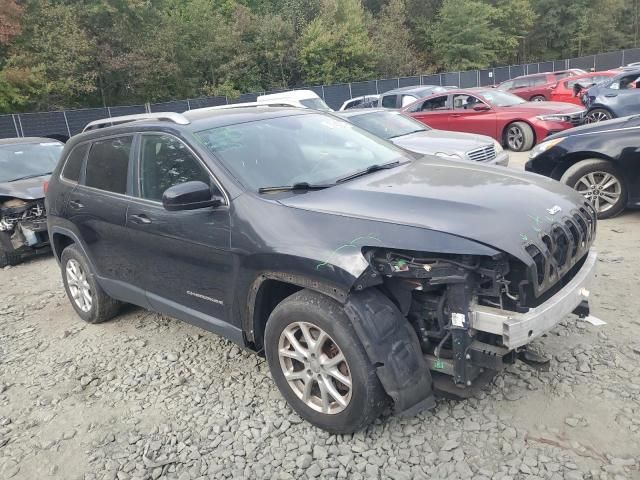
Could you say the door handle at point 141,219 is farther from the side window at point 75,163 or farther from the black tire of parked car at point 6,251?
the black tire of parked car at point 6,251

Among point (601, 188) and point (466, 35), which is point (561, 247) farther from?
point (466, 35)

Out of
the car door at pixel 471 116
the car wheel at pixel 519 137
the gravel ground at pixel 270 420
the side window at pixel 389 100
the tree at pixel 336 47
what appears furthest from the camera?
the tree at pixel 336 47

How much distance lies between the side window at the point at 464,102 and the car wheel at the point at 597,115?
240 centimetres

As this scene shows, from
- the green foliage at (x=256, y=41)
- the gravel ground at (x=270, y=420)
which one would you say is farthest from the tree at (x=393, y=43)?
the gravel ground at (x=270, y=420)

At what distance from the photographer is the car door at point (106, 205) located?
420cm

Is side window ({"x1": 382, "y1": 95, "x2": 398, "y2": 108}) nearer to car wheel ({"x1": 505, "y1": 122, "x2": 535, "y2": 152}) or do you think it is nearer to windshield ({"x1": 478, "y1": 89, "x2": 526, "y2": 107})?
windshield ({"x1": 478, "y1": 89, "x2": 526, "y2": 107})

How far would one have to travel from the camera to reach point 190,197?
328 cm

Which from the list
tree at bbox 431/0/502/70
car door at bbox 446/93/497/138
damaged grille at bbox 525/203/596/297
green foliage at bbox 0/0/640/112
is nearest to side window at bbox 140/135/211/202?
damaged grille at bbox 525/203/596/297

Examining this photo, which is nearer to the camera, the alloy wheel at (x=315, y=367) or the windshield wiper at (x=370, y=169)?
the alloy wheel at (x=315, y=367)

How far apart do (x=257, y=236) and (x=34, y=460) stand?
6.33 feet

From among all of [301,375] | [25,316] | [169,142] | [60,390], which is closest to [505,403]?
[301,375]

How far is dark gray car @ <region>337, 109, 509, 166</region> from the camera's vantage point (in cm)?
812

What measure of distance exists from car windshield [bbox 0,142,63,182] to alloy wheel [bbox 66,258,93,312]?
3788 mm

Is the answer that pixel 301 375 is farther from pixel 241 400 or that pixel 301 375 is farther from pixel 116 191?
pixel 116 191
